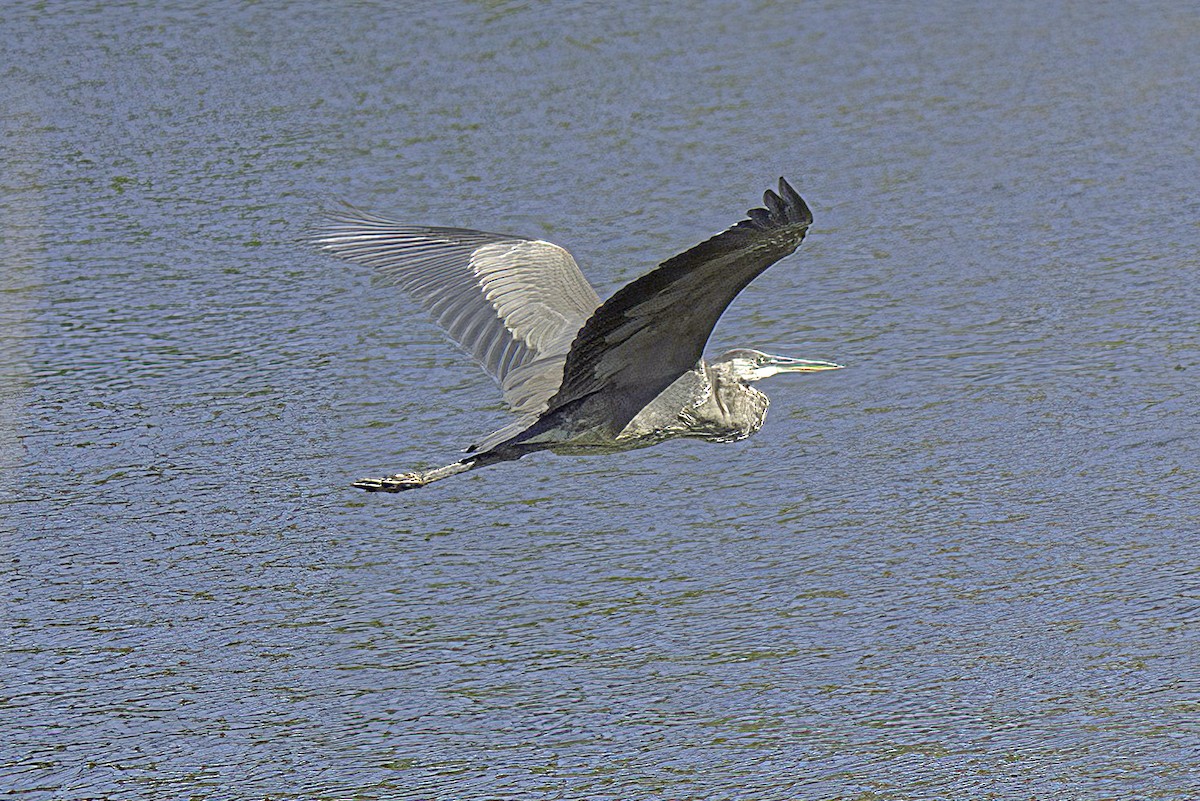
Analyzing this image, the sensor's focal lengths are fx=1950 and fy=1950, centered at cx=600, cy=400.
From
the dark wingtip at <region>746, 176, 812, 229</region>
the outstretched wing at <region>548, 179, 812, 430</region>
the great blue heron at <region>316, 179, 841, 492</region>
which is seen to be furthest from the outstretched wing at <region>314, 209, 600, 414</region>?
the dark wingtip at <region>746, 176, 812, 229</region>

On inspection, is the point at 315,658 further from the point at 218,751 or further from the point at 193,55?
the point at 193,55

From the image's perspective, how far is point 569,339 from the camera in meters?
4.23

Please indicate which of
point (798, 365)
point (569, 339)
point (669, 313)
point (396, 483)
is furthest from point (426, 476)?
point (798, 365)

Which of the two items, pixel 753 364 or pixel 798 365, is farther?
pixel 798 365

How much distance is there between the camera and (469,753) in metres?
3.49

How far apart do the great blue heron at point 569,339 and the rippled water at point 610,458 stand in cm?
25

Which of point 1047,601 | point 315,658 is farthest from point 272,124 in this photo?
point 1047,601

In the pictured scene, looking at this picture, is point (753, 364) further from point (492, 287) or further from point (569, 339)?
point (492, 287)

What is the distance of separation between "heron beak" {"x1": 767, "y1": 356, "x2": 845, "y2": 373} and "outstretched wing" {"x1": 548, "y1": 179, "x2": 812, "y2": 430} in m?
0.56

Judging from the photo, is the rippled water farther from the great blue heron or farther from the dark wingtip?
the dark wingtip

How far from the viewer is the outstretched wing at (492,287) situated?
4.25 m

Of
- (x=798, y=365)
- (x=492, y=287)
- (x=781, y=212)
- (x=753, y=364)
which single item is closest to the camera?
(x=781, y=212)

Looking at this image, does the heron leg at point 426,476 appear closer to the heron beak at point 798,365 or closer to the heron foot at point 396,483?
the heron foot at point 396,483

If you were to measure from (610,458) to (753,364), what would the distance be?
45 cm
